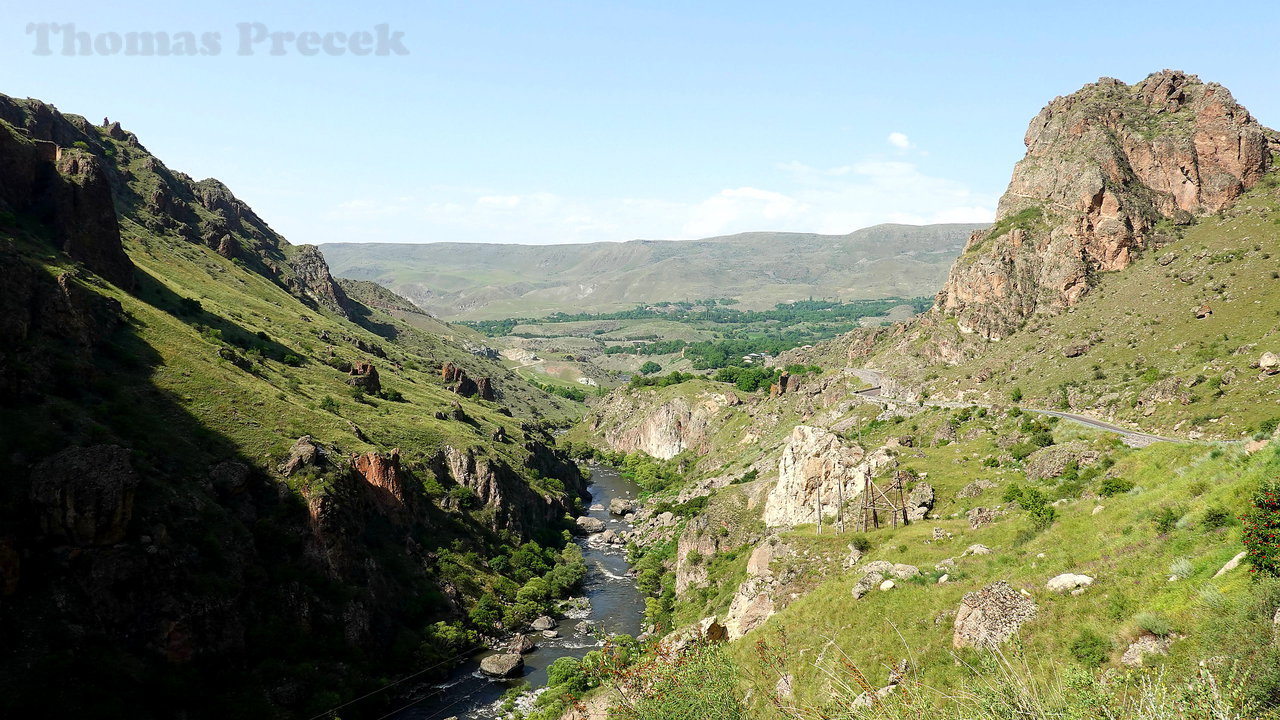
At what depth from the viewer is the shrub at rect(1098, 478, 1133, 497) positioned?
38125 mm

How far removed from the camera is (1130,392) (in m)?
74.2

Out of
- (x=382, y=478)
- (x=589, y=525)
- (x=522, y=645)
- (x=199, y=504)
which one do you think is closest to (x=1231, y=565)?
(x=522, y=645)

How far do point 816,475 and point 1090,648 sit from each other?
1988 inches

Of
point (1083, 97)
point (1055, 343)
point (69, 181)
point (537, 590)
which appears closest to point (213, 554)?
point (537, 590)

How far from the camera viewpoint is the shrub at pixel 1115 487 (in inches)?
1501

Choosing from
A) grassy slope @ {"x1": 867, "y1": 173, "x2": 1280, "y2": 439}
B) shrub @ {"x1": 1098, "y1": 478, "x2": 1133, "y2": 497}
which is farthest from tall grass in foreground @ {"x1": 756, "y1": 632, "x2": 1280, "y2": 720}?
grassy slope @ {"x1": 867, "y1": 173, "x2": 1280, "y2": 439}

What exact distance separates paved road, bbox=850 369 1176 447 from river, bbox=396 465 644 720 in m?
51.8

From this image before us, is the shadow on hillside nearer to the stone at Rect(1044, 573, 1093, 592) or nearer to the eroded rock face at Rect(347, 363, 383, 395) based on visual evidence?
the eroded rock face at Rect(347, 363, 383, 395)

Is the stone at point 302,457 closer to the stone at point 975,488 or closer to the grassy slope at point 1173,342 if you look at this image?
the stone at point 975,488

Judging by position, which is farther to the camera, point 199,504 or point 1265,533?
point 199,504

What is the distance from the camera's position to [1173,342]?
7856 centimetres

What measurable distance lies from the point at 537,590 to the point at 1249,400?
82.6 meters

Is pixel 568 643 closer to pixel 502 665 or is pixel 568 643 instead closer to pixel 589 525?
pixel 502 665

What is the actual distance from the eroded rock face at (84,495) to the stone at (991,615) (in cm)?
6616
